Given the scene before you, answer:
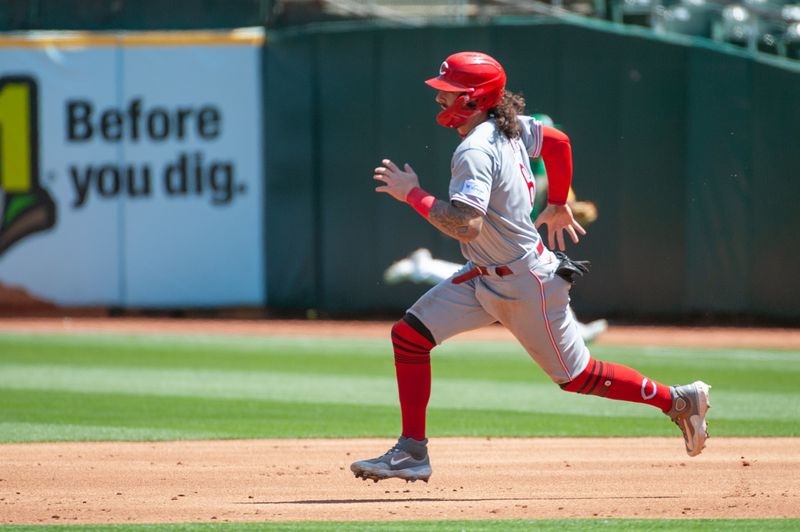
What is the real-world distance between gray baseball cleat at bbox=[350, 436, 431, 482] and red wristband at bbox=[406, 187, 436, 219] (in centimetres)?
102

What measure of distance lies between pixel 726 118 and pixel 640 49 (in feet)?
4.21

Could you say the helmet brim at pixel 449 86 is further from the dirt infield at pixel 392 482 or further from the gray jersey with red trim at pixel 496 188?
the dirt infield at pixel 392 482

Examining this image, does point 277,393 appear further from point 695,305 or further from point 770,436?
point 695,305

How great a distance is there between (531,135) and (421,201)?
28.3 inches

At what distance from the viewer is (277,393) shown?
9.38m

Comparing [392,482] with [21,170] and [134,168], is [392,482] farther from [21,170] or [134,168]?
[21,170]

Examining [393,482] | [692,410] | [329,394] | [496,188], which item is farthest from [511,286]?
[329,394]

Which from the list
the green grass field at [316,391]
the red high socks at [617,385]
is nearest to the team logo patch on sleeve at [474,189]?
the red high socks at [617,385]

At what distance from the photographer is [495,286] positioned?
207 inches

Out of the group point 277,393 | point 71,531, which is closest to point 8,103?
point 277,393

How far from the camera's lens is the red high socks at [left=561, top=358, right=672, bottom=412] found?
5.35 m

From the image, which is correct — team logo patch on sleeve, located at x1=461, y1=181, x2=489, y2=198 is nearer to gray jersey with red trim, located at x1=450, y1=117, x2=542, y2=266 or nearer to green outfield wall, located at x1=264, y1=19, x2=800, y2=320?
gray jersey with red trim, located at x1=450, y1=117, x2=542, y2=266

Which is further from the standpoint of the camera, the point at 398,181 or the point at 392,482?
the point at 392,482

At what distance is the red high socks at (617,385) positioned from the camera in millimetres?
5352
